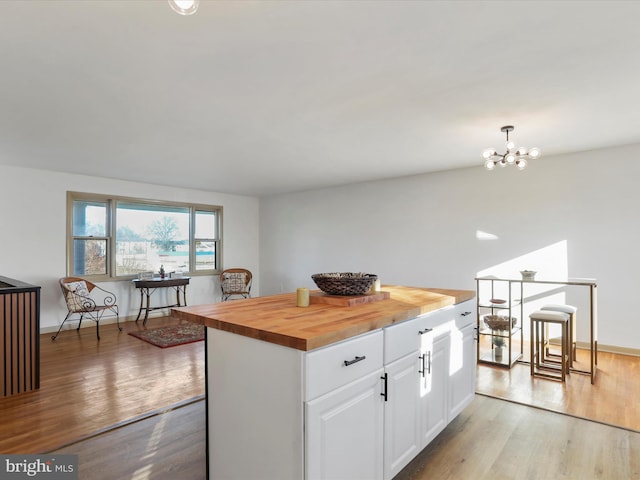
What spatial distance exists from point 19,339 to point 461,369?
366cm

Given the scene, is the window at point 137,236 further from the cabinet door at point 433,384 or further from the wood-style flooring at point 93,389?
the cabinet door at point 433,384

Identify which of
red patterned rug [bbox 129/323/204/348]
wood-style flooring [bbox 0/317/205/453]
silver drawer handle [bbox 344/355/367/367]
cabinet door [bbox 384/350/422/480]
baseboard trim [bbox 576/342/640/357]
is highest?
silver drawer handle [bbox 344/355/367/367]

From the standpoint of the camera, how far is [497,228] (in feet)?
16.0

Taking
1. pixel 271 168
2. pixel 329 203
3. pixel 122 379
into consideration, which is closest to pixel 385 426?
pixel 122 379

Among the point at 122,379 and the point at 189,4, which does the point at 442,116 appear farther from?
the point at 122,379

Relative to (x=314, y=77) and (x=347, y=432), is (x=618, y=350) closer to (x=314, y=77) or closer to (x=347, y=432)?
(x=347, y=432)

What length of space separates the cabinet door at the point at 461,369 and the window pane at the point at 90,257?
5672 millimetres

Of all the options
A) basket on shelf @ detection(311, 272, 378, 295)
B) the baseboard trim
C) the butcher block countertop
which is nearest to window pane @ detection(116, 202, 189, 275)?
the butcher block countertop

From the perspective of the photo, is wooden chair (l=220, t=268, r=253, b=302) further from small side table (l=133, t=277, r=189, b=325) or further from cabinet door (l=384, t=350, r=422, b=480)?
cabinet door (l=384, t=350, r=422, b=480)

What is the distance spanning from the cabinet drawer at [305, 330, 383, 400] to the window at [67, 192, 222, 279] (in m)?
5.56

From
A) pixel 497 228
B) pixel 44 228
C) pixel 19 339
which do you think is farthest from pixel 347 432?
pixel 44 228

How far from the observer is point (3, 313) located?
296 cm

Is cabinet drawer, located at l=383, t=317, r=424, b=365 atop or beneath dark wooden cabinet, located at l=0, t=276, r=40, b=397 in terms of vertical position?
atop

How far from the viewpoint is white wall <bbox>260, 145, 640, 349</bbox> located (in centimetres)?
408
